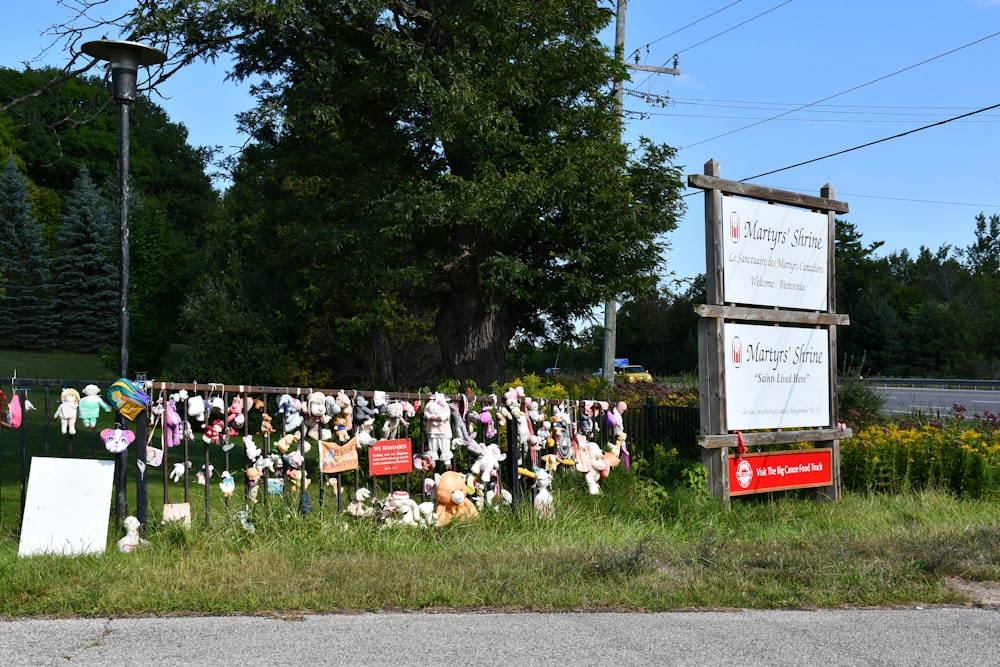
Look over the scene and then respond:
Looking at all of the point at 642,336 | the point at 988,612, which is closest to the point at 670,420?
the point at 988,612

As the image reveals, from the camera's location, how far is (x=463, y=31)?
40.1 feet

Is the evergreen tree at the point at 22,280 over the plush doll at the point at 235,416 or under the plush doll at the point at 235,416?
over

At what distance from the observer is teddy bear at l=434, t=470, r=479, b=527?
729cm

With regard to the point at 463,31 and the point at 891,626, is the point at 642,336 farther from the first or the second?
the point at 891,626

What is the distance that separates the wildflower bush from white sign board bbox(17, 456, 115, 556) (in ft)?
26.0

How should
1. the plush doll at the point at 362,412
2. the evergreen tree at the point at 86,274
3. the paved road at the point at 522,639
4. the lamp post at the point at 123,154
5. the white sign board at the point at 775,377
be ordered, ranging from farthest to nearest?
the evergreen tree at the point at 86,274
the white sign board at the point at 775,377
the plush doll at the point at 362,412
the lamp post at the point at 123,154
the paved road at the point at 522,639

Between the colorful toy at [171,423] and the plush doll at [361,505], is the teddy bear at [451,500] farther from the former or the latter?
the colorful toy at [171,423]

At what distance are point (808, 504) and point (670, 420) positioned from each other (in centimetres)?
174

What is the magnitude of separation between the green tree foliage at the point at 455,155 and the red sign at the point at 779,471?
13.9 feet

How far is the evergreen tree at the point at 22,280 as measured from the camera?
1750 inches

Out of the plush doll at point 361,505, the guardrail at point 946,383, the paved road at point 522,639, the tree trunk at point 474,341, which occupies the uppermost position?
the tree trunk at point 474,341

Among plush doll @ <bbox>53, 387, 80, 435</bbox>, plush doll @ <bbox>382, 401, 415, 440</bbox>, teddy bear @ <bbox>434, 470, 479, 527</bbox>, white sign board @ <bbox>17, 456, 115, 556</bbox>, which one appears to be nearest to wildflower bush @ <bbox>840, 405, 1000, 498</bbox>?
teddy bear @ <bbox>434, 470, 479, 527</bbox>

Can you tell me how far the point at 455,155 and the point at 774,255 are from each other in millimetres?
5691

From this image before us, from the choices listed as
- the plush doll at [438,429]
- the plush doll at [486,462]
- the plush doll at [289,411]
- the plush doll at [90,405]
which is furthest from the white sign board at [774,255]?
the plush doll at [90,405]
